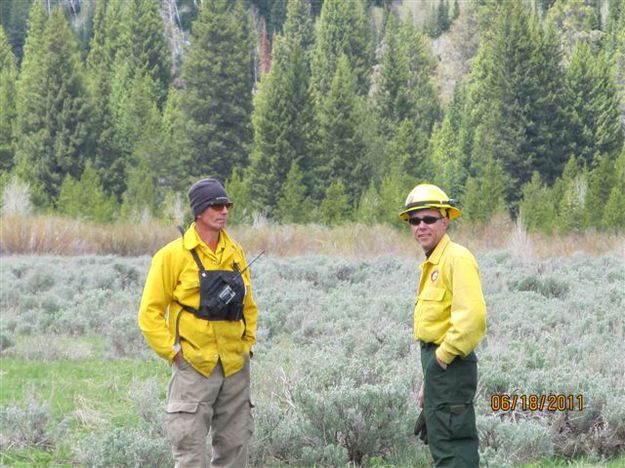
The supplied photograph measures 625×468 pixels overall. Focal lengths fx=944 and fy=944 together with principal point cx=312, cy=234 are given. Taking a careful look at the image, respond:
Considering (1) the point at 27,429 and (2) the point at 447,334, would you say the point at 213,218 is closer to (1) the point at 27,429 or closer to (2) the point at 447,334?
(2) the point at 447,334

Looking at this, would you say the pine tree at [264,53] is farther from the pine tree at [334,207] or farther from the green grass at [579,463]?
the green grass at [579,463]

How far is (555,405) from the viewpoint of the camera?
21.9 feet

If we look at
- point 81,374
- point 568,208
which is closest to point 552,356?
point 81,374

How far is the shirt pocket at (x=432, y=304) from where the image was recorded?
183 inches

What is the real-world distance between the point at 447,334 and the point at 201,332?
1310 mm

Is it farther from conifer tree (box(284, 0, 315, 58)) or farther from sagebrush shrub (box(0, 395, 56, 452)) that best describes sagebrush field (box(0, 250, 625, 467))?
conifer tree (box(284, 0, 315, 58))

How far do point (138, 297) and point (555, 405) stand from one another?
8.52 m

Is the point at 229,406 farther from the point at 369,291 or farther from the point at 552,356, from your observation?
the point at 369,291

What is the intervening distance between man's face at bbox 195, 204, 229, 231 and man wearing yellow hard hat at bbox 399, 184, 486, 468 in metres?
1.01

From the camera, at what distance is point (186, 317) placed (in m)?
4.99

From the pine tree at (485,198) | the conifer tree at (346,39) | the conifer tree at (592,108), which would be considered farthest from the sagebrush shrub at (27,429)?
the conifer tree at (346,39)

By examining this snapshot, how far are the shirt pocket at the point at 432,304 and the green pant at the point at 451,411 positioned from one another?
0.16 metres

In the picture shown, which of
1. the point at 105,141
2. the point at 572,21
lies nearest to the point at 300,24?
the point at 572,21

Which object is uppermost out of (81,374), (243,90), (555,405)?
(243,90)
